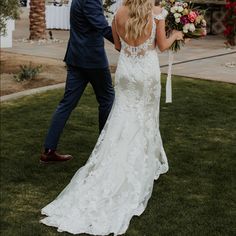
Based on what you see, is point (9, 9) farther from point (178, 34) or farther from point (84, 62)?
point (178, 34)

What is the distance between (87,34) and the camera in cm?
607

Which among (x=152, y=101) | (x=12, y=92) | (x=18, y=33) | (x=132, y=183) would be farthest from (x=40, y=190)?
(x=18, y=33)

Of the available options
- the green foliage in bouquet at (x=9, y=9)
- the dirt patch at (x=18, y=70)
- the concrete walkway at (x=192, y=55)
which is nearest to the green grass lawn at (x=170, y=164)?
the dirt patch at (x=18, y=70)

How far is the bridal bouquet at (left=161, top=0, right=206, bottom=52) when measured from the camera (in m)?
5.53

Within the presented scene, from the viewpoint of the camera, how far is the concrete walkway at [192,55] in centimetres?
1245

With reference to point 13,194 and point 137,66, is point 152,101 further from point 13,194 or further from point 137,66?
point 13,194

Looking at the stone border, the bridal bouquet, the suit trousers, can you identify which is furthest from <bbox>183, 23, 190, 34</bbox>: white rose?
the stone border

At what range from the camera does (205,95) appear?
10.2 m

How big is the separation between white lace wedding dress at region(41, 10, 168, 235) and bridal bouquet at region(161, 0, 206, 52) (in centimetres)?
42

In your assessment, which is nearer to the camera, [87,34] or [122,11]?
[122,11]

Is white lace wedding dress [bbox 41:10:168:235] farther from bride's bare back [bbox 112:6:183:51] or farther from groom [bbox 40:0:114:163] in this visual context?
groom [bbox 40:0:114:163]

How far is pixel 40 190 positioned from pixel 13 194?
0.28 m

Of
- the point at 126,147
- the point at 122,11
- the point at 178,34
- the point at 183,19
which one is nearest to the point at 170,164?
the point at 126,147

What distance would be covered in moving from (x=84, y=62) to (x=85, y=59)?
0.04m
